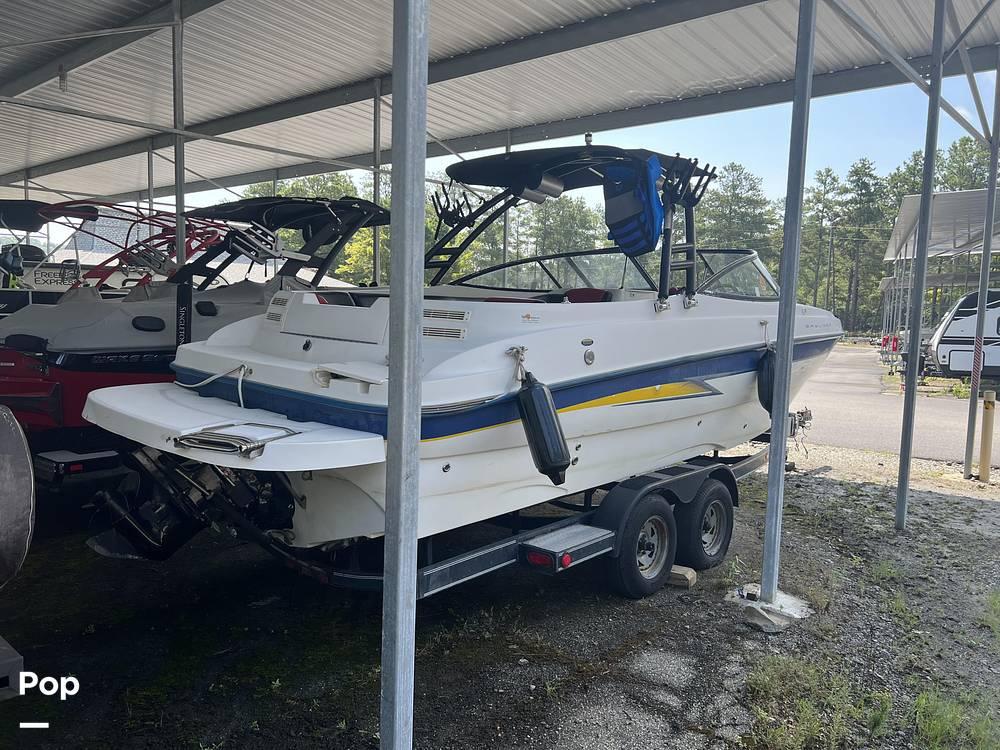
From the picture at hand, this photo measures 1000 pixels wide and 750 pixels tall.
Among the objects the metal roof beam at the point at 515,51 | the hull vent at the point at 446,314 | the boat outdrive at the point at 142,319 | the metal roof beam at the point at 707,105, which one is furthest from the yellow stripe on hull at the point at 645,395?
the metal roof beam at the point at 707,105

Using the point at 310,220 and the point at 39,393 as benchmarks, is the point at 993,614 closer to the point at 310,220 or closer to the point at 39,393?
the point at 310,220

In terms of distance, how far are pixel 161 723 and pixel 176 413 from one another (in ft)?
4.05

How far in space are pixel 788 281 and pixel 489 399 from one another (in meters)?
1.93

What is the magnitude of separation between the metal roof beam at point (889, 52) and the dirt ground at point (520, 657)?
3.57 m

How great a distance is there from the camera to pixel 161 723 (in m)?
3.06

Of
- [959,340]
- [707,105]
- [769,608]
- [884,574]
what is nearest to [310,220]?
[769,608]

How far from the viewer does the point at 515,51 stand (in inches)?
349

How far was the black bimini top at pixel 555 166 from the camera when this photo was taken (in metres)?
4.38

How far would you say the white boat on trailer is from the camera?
319cm

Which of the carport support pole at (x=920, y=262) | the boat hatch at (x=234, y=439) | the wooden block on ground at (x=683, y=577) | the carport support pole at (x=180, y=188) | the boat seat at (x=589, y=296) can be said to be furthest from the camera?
the carport support pole at (x=920, y=262)

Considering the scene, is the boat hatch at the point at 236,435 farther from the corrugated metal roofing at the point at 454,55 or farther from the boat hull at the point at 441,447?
the corrugated metal roofing at the point at 454,55

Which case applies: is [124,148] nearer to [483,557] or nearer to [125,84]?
[125,84]

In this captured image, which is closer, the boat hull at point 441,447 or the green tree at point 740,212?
the boat hull at point 441,447

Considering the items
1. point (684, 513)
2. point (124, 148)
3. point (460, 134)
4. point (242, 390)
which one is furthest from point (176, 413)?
point (124, 148)
